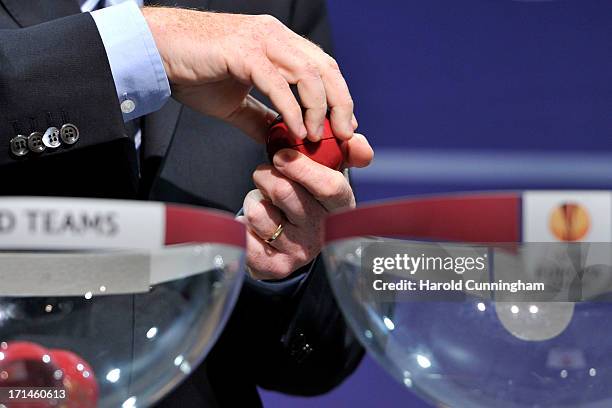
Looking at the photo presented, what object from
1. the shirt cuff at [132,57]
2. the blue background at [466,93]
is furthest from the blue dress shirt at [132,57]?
the blue background at [466,93]

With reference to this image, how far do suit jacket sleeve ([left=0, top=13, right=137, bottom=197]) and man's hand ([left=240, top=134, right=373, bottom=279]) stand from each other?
0.39ft

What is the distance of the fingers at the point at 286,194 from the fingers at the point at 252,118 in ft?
0.20

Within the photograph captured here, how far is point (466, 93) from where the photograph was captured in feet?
5.49

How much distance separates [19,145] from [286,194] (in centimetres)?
20

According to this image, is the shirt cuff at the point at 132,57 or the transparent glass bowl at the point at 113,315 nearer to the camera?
the transparent glass bowl at the point at 113,315

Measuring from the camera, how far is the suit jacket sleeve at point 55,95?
73cm

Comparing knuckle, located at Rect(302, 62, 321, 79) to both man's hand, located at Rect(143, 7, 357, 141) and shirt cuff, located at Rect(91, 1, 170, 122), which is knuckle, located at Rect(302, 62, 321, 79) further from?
shirt cuff, located at Rect(91, 1, 170, 122)

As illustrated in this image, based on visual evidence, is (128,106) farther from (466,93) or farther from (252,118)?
(466,93)

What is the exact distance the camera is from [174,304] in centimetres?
50

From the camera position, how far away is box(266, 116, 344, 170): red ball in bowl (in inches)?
28.5

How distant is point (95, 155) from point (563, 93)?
Result: 1.10 metres

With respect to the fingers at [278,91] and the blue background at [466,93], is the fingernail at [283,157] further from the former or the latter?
the blue background at [466,93]

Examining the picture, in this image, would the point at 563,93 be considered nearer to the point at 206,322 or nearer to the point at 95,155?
the point at 95,155

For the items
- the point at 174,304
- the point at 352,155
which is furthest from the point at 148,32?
the point at 174,304
